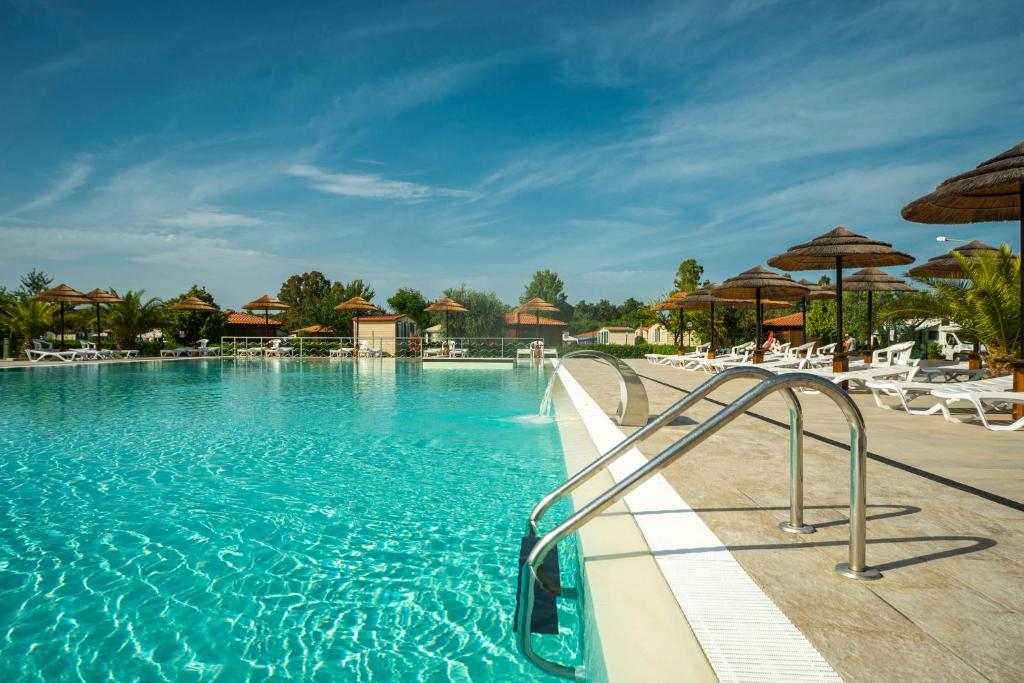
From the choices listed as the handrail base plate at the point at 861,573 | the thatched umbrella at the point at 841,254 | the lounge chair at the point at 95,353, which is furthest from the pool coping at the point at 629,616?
the lounge chair at the point at 95,353

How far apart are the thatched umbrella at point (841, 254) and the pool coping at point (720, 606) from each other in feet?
26.5

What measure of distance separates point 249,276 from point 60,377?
2944 centimetres

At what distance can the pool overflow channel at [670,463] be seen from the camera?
7.13ft

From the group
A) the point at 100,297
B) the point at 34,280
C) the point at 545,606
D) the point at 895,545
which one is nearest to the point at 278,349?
the point at 100,297

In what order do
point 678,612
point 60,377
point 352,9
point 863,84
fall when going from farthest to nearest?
1. point 352,9
2. point 863,84
3. point 60,377
4. point 678,612

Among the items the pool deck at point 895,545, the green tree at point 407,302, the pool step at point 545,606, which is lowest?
the pool step at point 545,606

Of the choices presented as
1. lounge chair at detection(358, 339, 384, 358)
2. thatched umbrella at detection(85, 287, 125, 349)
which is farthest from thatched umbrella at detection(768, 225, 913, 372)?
thatched umbrella at detection(85, 287, 125, 349)

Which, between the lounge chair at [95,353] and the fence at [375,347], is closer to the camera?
the lounge chair at [95,353]

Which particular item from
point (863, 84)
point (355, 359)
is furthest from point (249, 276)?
point (863, 84)

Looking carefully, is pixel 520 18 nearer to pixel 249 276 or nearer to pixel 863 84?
pixel 863 84

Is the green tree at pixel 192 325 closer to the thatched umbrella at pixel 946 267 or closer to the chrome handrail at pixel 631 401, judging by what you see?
the chrome handrail at pixel 631 401

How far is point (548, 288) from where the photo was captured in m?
91.7

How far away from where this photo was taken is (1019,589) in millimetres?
2264

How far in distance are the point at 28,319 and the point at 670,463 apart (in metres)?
33.0
